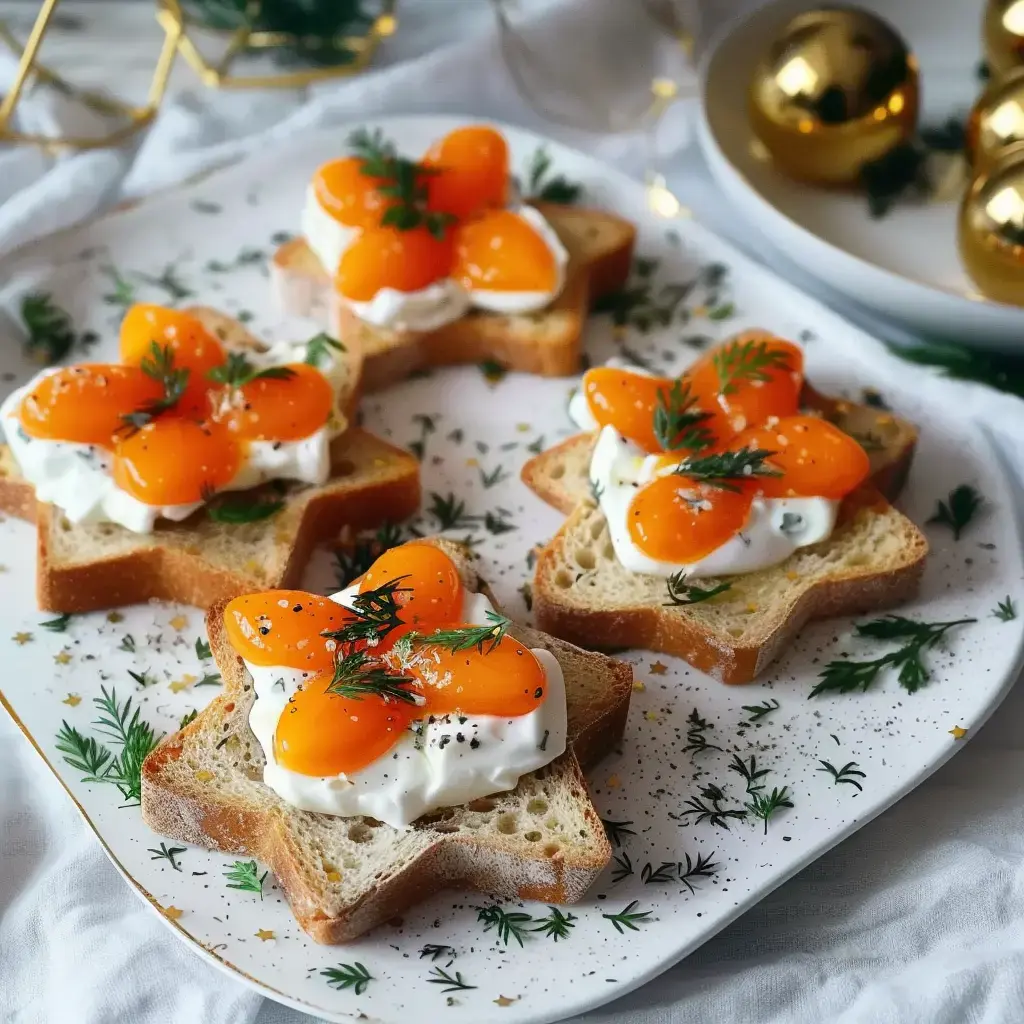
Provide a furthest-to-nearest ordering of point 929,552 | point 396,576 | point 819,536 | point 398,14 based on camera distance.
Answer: point 398,14
point 929,552
point 819,536
point 396,576

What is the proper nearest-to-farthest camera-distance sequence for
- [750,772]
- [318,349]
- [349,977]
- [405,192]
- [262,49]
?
[349,977] → [750,772] → [318,349] → [405,192] → [262,49]

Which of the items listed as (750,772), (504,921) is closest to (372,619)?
(504,921)

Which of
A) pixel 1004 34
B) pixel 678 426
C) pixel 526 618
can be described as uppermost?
pixel 1004 34

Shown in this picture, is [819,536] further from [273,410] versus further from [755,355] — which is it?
[273,410]

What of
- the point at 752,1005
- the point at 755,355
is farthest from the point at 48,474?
the point at 752,1005

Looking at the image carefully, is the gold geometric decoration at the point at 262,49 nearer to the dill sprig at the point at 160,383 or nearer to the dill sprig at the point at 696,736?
the dill sprig at the point at 160,383

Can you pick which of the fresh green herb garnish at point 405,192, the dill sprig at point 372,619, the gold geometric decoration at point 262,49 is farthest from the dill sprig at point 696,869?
the gold geometric decoration at point 262,49

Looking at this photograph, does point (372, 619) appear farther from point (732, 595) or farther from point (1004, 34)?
point (1004, 34)

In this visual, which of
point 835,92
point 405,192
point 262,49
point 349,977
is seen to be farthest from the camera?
point 262,49
